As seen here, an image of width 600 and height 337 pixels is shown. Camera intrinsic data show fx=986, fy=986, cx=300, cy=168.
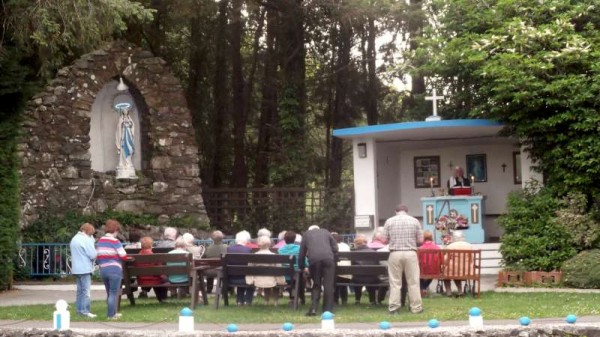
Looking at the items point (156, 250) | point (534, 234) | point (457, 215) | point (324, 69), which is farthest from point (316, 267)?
point (324, 69)

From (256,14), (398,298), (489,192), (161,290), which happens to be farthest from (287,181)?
(398,298)

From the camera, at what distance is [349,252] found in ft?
47.7

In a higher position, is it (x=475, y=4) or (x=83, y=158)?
(x=475, y=4)

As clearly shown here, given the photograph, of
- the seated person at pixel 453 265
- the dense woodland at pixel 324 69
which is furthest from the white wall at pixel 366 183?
the seated person at pixel 453 265

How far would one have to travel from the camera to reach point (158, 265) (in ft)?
48.2

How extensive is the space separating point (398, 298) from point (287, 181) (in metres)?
16.1

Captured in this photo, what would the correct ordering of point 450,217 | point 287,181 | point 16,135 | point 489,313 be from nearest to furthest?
point 489,313, point 16,135, point 450,217, point 287,181

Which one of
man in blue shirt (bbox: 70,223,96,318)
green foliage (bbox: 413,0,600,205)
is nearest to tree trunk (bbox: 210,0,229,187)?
green foliage (bbox: 413,0,600,205)

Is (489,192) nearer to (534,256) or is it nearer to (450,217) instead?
(450,217)

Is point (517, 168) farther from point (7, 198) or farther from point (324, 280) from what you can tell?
point (7, 198)

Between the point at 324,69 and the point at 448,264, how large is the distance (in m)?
17.9

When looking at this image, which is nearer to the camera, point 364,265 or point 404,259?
point 404,259

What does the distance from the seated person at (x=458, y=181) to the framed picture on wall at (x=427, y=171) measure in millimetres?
1313

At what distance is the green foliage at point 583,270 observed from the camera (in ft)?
56.6
